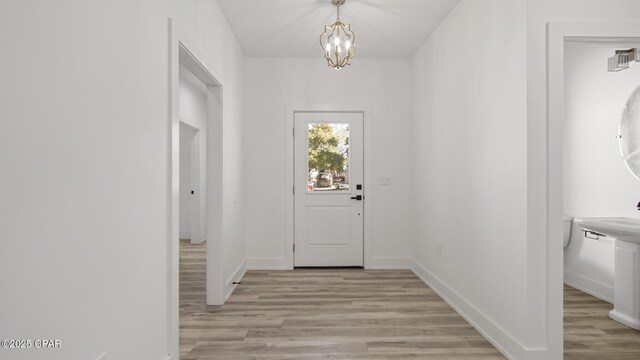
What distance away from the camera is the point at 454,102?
3.34m

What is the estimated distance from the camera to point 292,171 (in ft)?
15.4

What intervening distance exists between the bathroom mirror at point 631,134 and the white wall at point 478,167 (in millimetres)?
1591

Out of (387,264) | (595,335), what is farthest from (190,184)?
(595,335)

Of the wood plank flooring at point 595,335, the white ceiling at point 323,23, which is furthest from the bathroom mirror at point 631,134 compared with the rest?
the white ceiling at point 323,23

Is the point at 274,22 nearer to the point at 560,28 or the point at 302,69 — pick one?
the point at 302,69

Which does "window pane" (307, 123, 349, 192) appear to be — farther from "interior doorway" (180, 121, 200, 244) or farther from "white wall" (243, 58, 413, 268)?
"interior doorway" (180, 121, 200, 244)

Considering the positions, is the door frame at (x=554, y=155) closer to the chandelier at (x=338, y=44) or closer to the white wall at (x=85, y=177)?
the chandelier at (x=338, y=44)

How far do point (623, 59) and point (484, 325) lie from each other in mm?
2554

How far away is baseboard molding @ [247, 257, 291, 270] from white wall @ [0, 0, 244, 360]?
2.61 metres

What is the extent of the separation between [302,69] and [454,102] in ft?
6.90

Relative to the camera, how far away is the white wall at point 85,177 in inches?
40.0

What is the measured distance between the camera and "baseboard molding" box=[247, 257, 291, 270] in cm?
466

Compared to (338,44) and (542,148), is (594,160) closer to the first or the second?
(542,148)

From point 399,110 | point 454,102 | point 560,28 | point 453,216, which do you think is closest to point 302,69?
point 399,110
